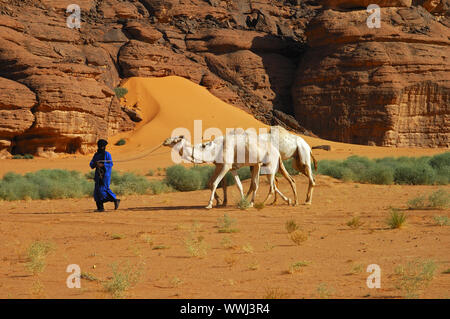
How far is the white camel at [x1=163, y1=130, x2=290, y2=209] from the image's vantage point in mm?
12820

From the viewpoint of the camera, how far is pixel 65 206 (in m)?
14.4

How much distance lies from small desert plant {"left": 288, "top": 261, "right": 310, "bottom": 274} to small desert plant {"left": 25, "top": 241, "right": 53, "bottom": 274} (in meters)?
3.16

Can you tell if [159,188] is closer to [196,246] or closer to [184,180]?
[184,180]

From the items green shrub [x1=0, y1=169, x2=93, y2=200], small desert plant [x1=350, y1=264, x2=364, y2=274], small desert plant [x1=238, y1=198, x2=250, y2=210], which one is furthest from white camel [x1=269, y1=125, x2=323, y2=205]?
small desert plant [x1=350, y1=264, x2=364, y2=274]

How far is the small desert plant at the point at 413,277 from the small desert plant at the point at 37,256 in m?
4.36

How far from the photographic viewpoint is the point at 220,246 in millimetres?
8359

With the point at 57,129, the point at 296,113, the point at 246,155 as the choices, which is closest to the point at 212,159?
the point at 246,155

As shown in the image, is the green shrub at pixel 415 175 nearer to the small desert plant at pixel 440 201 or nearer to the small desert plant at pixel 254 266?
the small desert plant at pixel 440 201

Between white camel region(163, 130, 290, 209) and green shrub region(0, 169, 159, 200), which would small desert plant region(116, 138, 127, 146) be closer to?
green shrub region(0, 169, 159, 200)

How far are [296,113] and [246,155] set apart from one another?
33.4 m

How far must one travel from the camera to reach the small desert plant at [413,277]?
17.7ft

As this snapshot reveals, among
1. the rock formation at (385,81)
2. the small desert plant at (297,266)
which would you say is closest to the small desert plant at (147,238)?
the small desert plant at (297,266)

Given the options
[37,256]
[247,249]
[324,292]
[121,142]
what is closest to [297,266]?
[247,249]

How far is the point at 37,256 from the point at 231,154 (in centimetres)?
652
